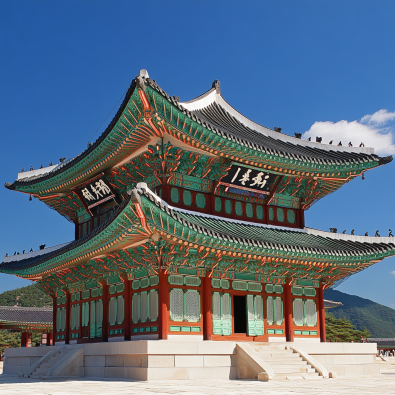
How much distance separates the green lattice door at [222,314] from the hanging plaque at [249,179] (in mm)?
5727

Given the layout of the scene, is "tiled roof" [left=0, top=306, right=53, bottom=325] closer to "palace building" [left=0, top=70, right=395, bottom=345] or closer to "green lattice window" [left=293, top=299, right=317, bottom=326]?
"palace building" [left=0, top=70, right=395, bottom=345]


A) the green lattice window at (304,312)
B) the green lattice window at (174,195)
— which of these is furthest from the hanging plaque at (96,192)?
the green lattice window at (304,312)

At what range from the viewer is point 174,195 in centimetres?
2470

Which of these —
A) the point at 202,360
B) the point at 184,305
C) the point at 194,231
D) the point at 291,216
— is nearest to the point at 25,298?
the point at 291,216

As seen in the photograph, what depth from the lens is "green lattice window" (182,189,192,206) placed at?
25.1 metres

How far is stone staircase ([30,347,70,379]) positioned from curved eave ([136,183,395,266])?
965 centimetres

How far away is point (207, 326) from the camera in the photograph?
76.1 ft

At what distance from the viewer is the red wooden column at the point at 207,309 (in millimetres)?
23188

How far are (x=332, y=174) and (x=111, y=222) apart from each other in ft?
42.4

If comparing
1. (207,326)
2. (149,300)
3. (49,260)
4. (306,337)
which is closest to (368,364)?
(306,337)

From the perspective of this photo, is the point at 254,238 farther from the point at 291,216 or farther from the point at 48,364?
the point at 48,364

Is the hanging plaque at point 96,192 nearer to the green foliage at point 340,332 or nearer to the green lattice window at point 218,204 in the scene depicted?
the green lattice window at point 218,204

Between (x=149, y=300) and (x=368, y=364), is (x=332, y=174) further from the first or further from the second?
Answer: (x=149, y=300)

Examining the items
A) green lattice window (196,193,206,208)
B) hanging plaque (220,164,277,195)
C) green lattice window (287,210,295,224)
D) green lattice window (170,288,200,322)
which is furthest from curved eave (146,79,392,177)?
green lattice window (170,288,200,322)
